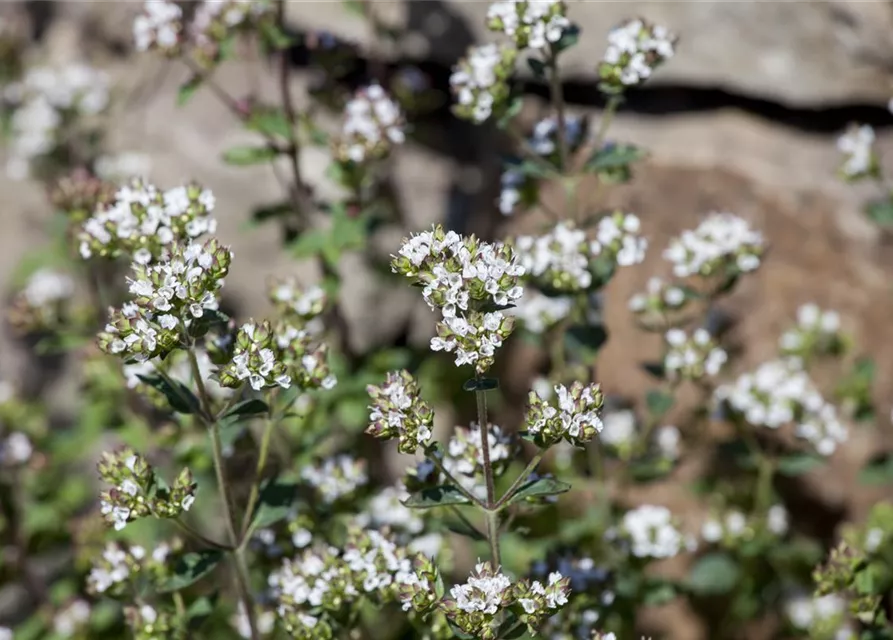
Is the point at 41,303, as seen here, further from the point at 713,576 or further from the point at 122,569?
the point at 713,576

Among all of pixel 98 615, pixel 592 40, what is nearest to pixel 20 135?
pixel 98 615

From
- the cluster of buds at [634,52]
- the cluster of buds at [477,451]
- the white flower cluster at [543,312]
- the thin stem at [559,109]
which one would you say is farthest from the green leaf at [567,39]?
the cluster of buds at [477,451]

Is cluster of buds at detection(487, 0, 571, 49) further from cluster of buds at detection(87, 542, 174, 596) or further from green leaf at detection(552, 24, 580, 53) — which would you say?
cluster of buds at detection(87, 542, 174, 596)

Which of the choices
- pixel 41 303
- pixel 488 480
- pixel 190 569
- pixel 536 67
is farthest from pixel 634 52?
pixel 41 303

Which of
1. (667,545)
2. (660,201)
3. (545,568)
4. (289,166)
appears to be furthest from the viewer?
(289,166)

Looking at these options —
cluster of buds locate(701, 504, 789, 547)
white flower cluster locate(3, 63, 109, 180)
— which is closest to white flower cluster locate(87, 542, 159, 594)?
cluster of buds locate(701, 504, 789, 547)

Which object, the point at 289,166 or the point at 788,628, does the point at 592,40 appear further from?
the point at 788,628

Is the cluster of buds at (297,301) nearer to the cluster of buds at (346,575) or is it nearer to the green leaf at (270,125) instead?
the green leaf at (270,125)
